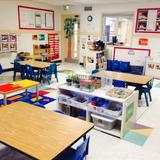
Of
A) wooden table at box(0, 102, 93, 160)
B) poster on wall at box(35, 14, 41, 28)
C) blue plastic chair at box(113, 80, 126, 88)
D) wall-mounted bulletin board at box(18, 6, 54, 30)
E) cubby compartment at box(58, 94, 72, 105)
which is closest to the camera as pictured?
wooden table at box(0, 102, 93, 160)

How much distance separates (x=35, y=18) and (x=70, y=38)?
2349 mm

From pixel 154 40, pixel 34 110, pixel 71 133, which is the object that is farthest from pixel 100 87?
pixel 154 40

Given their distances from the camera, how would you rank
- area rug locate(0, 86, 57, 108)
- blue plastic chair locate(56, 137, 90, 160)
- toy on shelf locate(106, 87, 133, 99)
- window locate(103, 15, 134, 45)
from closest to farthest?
blue plastic chair locate(56, 137, 90, 160) → toy on shelf locate(106, 87, 133, 99) → area rug locate(0, 86, 57, 108) → window locate(103, 15, 134, 45)

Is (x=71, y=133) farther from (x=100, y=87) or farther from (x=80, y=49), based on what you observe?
(x=80, y=49)

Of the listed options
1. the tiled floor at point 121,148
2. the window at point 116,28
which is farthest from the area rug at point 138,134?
the window at point 116,28

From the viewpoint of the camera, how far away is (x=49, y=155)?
1681mm

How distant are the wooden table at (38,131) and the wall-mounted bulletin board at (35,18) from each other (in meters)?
6.41

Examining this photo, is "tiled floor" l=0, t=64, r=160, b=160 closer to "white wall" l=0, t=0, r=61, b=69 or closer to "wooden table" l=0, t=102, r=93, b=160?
"wooden table" l=0, t=102, r=93, b=160

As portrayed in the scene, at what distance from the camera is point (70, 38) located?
1046 cm

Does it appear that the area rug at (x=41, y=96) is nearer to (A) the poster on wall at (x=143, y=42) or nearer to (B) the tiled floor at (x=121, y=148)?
(B) the tiled floor at (x=121, y=148)

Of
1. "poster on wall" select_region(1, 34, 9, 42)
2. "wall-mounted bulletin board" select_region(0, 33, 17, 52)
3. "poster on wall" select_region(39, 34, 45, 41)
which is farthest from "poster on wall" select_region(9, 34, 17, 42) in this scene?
"poster on wall" select_region(39, 34, 45, 41)

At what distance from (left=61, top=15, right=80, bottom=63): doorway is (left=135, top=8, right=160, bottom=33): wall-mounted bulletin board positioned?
314 cm

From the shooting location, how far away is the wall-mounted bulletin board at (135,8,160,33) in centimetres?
746

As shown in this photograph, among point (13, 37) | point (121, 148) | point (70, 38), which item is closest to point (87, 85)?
point (121, 148)
